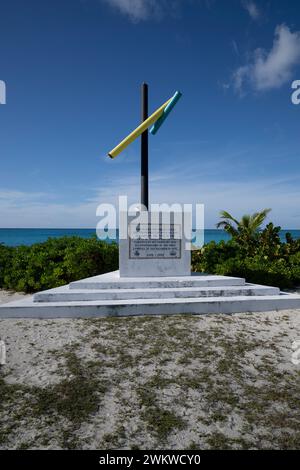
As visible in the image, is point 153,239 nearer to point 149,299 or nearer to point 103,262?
point 149,299

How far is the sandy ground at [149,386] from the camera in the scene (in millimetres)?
2238

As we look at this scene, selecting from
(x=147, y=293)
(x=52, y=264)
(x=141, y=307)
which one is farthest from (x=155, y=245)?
(x=52, y=264)

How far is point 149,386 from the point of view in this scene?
2.92 metres

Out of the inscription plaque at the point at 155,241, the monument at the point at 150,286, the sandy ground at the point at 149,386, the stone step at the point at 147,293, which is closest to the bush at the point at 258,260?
the monument at the point at 150,286

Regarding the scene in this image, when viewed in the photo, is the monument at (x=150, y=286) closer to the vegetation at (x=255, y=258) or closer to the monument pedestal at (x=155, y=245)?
the monument pedestal at (x=155, y=245)

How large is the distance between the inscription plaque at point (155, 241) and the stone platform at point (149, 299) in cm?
56

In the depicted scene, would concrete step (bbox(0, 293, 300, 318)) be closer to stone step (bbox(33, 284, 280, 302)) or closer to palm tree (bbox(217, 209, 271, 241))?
stone step (bbox(33, 284, 280, 302))

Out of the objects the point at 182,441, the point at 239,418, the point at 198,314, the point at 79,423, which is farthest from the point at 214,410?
the point at 198,314

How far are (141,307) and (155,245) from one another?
173cm

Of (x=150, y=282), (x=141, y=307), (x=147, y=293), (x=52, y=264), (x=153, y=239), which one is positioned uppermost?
(x=153, y=239)

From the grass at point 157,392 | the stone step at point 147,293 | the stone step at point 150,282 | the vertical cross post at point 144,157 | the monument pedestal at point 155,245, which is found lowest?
the grass at point 157,392

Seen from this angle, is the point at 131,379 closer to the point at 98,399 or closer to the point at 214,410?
the point at 98,399

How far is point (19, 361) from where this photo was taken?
3.44m

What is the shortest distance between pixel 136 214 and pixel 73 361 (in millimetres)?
3591
